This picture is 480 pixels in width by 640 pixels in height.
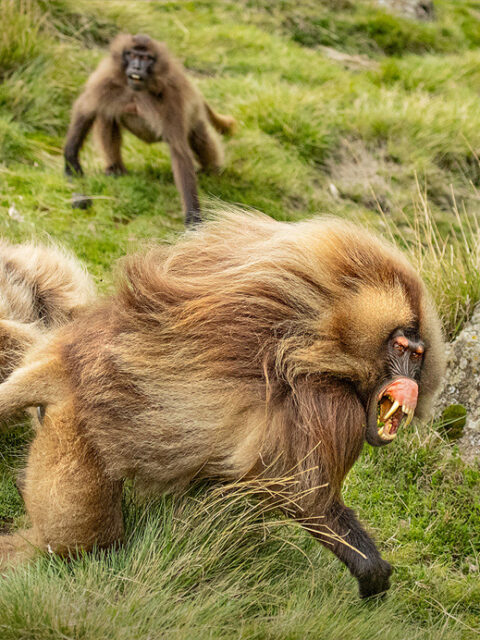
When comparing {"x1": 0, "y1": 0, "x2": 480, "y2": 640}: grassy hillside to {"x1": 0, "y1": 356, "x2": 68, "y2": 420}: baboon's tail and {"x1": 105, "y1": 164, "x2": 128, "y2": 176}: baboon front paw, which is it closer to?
{"x1": 105, "y1": 164, "x2": 128, "y2": 176}: baboon front paw

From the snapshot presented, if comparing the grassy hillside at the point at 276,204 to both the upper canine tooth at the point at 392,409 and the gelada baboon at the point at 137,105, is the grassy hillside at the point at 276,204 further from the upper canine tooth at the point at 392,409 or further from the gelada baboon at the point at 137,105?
the upper canine tooth at the point at 392,409

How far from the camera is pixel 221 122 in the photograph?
831 centimetres

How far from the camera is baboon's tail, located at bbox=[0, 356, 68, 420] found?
3242 mm

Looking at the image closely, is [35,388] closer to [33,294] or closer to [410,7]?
[33,294]

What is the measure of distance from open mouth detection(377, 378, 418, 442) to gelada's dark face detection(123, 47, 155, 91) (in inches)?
195

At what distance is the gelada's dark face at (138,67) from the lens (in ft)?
23.8

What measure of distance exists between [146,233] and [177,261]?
307 centimetres

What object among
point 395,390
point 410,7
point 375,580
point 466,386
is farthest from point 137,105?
point 410,7

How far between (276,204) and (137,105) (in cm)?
160

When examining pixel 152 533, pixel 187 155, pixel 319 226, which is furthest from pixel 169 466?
pixel 187 155

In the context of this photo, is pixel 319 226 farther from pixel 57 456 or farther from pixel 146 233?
pixel 146 233

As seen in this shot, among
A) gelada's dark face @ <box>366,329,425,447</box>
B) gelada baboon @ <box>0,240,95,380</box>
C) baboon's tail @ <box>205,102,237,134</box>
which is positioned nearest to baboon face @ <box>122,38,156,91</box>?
baboon's tail @ <box>205,102,237,134</box>

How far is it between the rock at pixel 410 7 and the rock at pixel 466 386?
33.8 ft

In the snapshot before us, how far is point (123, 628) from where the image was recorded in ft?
9.07
